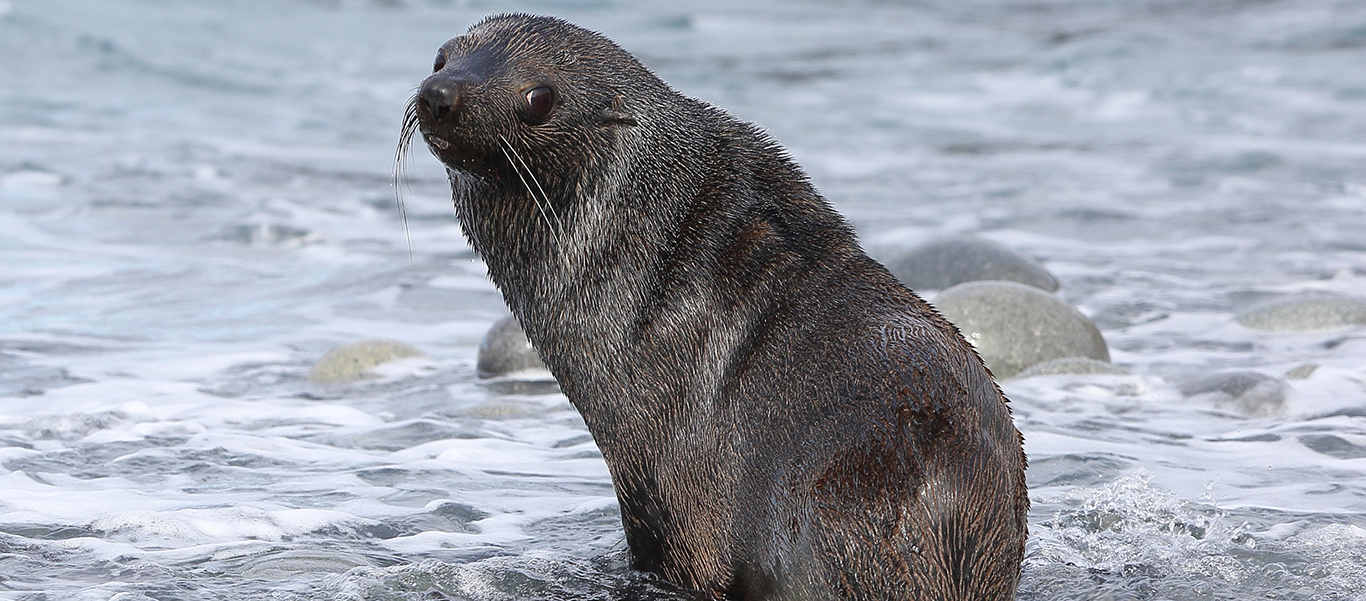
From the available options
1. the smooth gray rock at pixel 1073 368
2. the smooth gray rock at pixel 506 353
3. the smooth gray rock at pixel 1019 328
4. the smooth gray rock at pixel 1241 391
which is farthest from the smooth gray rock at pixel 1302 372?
the smooth gray rock at pixel 506 353

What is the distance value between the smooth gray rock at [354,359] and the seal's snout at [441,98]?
3.64 meters

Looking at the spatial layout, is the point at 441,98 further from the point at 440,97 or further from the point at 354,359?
the point at 354,359

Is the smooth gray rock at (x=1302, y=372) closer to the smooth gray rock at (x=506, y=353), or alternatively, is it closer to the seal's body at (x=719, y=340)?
the smooth gray rock at (x=506, y=353)

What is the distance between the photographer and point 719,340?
445 centimetres

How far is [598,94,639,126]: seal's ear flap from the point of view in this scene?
15.4 ft

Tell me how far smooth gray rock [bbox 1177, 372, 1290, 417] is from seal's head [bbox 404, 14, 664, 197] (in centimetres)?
352

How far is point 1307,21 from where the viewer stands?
2302cm

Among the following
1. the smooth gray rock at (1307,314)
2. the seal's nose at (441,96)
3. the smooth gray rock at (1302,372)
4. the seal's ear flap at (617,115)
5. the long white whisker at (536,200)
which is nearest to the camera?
the seal's nose at (441,96)

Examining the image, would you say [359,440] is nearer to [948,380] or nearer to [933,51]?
[948,380]

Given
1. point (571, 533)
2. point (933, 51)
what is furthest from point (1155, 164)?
point (571, 533)

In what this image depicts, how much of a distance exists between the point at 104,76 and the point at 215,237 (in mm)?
7582

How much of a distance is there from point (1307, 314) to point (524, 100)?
563cm

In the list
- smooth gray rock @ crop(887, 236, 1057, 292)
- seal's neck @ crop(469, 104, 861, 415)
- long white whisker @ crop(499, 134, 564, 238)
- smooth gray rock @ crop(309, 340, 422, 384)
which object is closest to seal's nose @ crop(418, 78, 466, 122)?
long white whisker @ crop(499, 134, 564, 238)

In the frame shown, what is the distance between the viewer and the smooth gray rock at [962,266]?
982 cm
